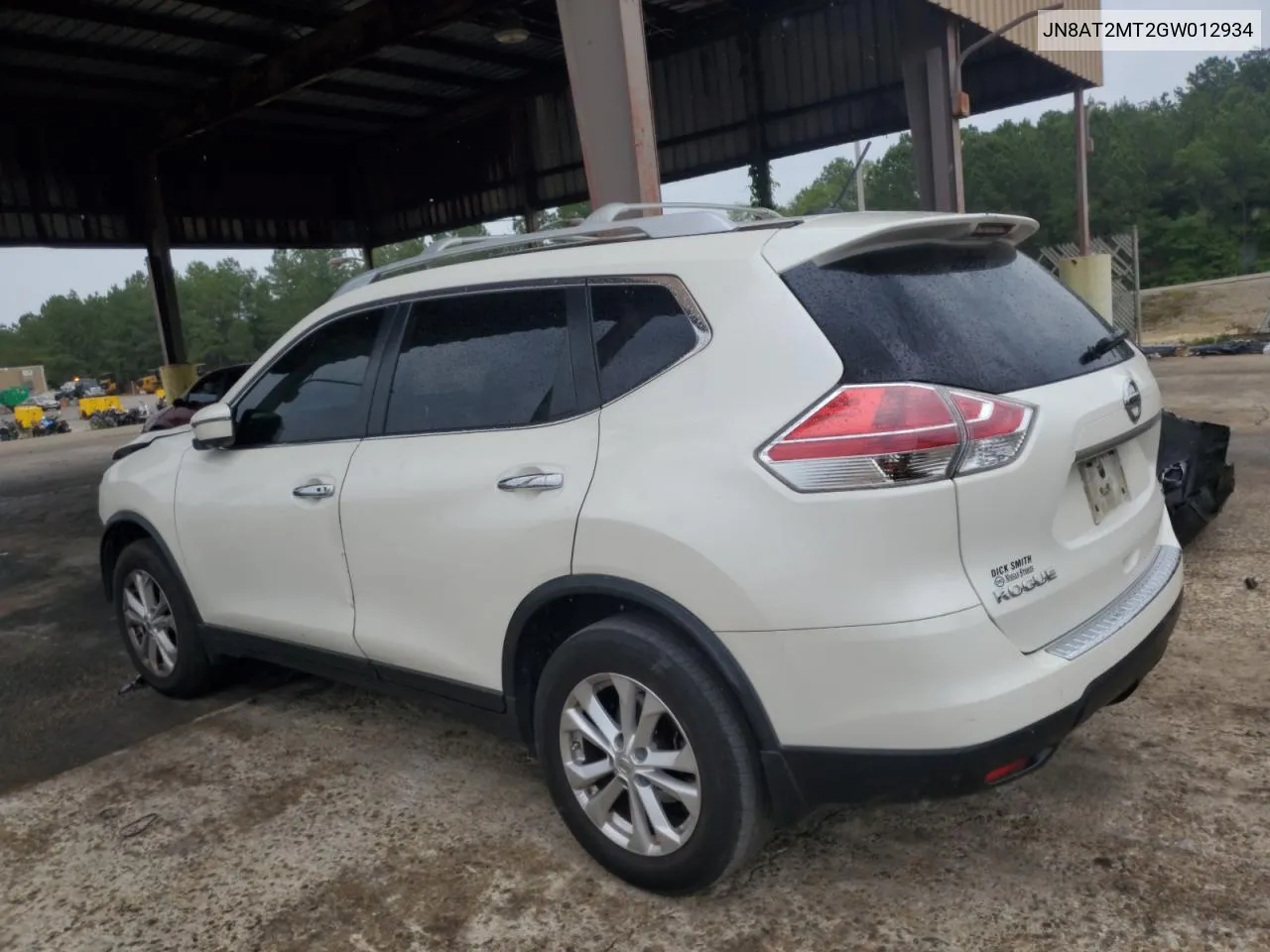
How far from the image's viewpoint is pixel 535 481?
8.75 feet

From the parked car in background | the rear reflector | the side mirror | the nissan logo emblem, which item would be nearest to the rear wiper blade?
the nissan logo emblem

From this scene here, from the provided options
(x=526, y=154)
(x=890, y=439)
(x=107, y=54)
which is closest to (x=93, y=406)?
(x=526, y=154)

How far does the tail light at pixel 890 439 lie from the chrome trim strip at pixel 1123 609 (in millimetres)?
488

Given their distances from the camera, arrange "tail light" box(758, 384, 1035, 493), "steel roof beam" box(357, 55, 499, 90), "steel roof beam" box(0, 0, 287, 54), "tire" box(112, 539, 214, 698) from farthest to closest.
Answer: "steel roof beam" box(357, 55, 499, 90)
"steel roof beam" box(0, 0, 287, 54)
"tire" box(112, 539, 214, 698)
"tail light" box(758, 384, 1035, 493)

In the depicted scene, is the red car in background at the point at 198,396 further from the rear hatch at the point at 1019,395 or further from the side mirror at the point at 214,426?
the rear hatch at the point at 1019,395

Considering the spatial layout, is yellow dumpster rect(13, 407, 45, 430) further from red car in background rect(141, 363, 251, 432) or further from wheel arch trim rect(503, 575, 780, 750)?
wheel arch trim rect(503, 575, 780, 750)

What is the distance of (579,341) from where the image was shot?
2.75 meters

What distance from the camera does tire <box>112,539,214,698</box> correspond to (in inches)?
163

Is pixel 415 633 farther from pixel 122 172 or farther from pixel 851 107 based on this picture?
pixel 122 172

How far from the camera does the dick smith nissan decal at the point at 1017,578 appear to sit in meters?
2.20

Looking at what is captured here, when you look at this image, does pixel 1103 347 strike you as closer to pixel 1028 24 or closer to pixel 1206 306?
pixel 1028 24

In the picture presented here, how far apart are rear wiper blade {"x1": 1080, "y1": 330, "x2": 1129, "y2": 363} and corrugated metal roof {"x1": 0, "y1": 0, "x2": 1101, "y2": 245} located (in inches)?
338

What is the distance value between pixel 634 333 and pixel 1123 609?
147 centimetres

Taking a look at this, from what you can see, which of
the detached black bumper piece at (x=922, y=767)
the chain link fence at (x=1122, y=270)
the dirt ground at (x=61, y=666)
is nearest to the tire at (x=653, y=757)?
the detached black bumper piece at (x=922, y=767)
